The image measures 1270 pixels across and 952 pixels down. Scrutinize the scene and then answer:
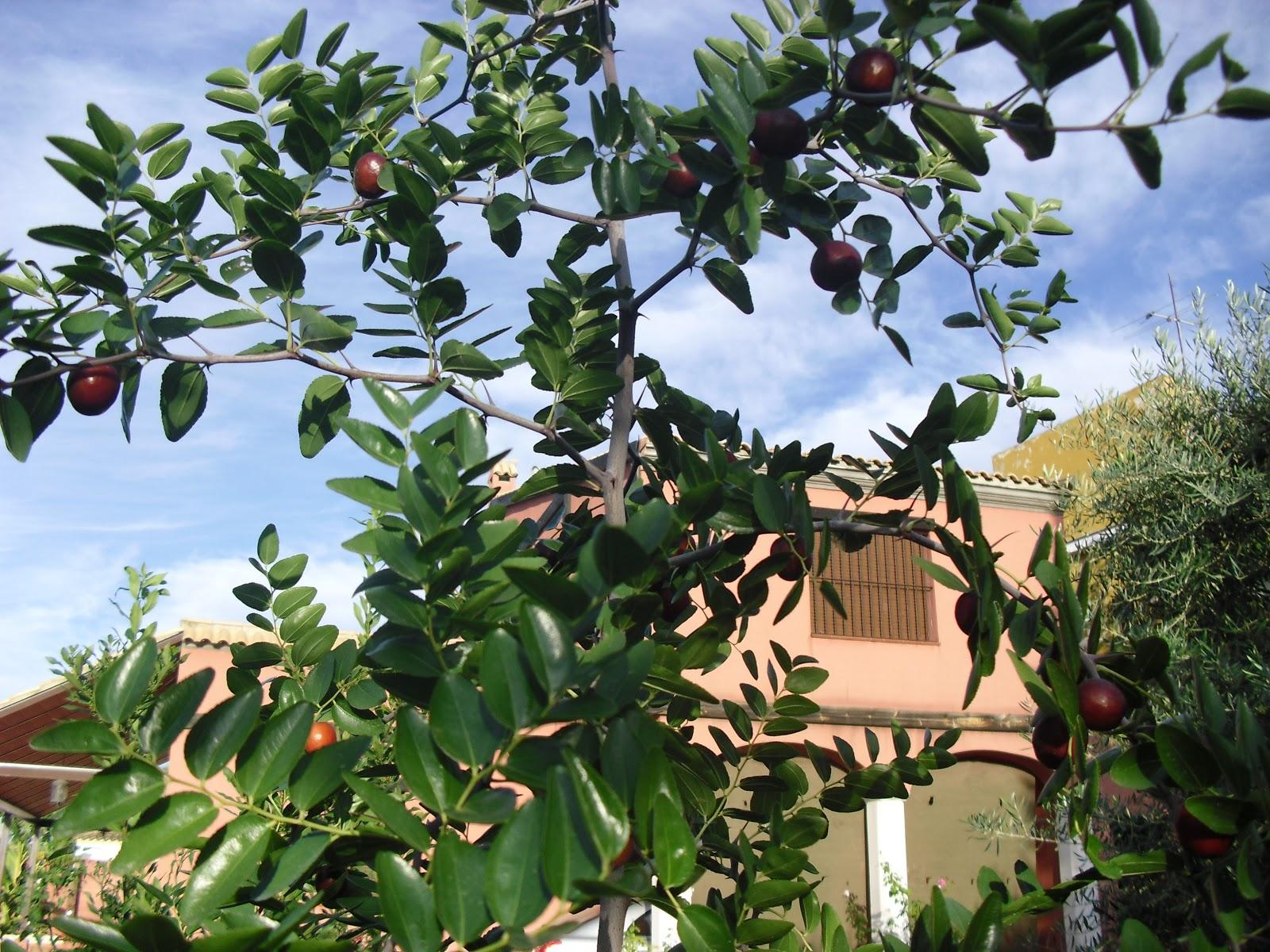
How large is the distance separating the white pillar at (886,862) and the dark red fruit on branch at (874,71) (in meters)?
10.8

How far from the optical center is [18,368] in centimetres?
154

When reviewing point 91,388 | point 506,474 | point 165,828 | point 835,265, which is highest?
point 506,474

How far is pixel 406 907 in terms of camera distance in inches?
37.1

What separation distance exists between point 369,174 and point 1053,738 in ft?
4.80

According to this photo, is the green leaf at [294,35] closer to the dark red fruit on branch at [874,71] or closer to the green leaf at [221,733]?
the dark red fruit on branch at [874,71]

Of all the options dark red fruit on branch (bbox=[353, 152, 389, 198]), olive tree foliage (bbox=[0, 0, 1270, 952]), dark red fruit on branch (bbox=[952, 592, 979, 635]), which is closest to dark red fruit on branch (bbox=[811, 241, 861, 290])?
olive tree foliage (bbox=[0, 0, 1270, 952])

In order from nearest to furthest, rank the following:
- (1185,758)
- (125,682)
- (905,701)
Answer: (125,682)
(1185,758)
(905,701)

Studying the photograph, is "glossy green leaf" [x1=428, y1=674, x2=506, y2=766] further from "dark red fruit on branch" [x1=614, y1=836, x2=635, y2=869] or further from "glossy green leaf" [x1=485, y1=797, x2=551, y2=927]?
"dark red fruit on branch" [x1=614, y1=836, x2=635, y2=869]

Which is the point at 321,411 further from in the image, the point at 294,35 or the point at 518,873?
the point at 518,873

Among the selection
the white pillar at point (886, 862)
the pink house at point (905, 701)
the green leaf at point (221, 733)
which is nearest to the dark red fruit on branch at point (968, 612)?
the green leaf at point (221, 733)

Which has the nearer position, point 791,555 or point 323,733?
point 791,555

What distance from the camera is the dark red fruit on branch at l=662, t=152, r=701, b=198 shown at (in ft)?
5.17

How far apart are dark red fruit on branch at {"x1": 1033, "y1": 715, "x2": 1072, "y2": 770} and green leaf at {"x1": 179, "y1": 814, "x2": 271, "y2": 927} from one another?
38.1 inches

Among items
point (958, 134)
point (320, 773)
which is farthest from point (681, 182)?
point (320, 773)
